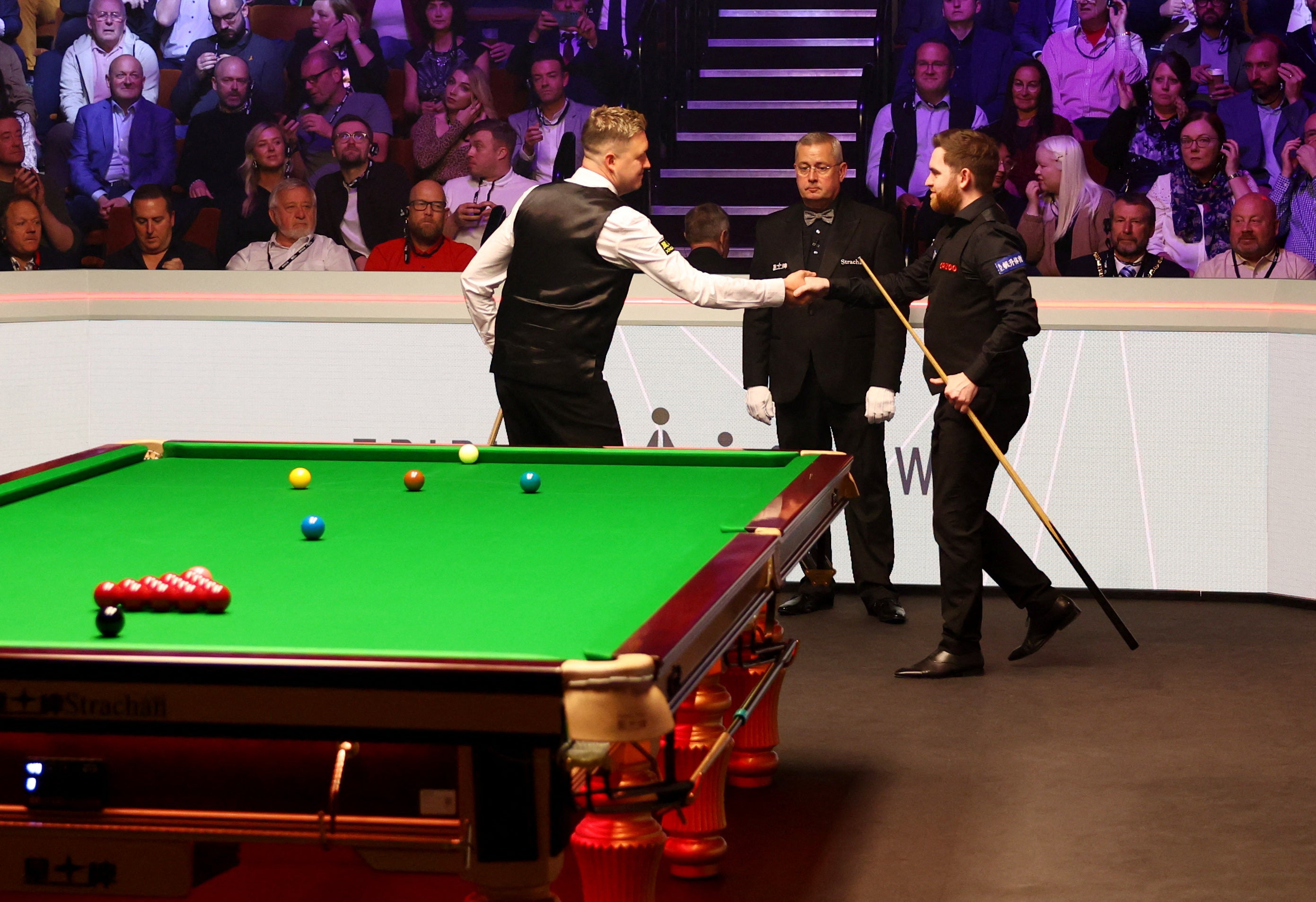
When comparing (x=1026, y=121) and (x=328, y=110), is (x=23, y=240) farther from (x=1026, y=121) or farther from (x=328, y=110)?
(x=1026, y=121)

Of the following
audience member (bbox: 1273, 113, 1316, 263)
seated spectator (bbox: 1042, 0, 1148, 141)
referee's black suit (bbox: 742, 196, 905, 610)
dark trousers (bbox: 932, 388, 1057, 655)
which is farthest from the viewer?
seated spectator (bbox: 1042, 0, 1148, 141)

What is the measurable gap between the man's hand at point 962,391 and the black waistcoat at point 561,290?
94 centimetres

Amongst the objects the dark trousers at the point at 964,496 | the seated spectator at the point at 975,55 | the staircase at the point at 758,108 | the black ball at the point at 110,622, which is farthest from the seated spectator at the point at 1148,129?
the black ball at the point at 110,622

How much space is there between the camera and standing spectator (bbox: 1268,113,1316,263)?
5.82 m

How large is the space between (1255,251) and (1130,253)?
45 centimetres

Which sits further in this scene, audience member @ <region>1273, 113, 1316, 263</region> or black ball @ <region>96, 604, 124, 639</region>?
audience member @ <region>1273, 113, 1316, 263</region>

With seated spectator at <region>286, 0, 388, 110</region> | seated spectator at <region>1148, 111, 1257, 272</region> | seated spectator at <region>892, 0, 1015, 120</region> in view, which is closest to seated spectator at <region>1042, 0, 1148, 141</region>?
seated spectator at <region>892, 0, 1015, 120</region>

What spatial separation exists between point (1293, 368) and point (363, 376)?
3395mm

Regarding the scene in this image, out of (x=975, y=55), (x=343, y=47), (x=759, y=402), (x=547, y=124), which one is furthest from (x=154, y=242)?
(x=975, y=55)

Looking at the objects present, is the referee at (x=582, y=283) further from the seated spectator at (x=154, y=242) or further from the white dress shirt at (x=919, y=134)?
the seated spectator at (x=154, y=242)

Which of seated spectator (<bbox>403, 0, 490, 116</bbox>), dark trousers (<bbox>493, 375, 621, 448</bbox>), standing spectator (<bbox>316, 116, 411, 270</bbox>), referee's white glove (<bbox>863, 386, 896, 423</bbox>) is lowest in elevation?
referee's white glove (<bbox>863, 386, 896, 423</bbox>)

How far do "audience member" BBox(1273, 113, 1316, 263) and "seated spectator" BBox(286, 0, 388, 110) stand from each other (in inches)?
141

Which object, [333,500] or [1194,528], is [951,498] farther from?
[333,500]

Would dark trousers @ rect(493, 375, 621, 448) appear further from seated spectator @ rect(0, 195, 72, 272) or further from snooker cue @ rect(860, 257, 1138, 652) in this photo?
seated spectator @ rect(0, 195, 72, 272)
